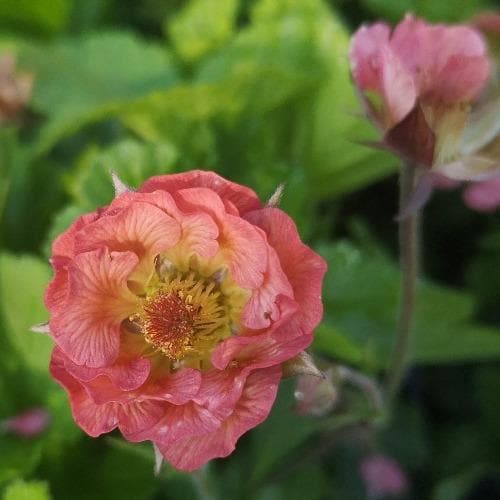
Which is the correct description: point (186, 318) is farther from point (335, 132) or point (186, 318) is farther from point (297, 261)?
point (335, 132)

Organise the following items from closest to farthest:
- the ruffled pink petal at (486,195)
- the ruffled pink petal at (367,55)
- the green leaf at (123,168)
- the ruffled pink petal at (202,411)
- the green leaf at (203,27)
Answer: the ruffled pink petal at (202,411)
the ruffled pink petal at (367,55)
the green leaf at (123,168)
the ruffled pink petal at (486,195)
the green leaf at (203,27)

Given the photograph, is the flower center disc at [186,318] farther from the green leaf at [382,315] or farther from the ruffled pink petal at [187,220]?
the green leaf at [382,315]

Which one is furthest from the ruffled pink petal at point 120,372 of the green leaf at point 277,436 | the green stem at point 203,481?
the green leaf at point 277,436

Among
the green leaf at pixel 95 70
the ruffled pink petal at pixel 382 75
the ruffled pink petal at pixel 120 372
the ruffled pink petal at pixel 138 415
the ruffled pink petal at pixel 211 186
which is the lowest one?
the green leaf at pixel 95 70

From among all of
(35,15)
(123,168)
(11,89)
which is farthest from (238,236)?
(35,15)

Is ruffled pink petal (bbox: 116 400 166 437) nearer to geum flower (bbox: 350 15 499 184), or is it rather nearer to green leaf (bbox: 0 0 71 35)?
geum flower (bbox: 350 15 499 184)

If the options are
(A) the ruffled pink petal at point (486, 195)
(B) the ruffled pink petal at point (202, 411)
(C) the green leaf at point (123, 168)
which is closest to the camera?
(B) the ruffled pink petal at point (202, 411)
